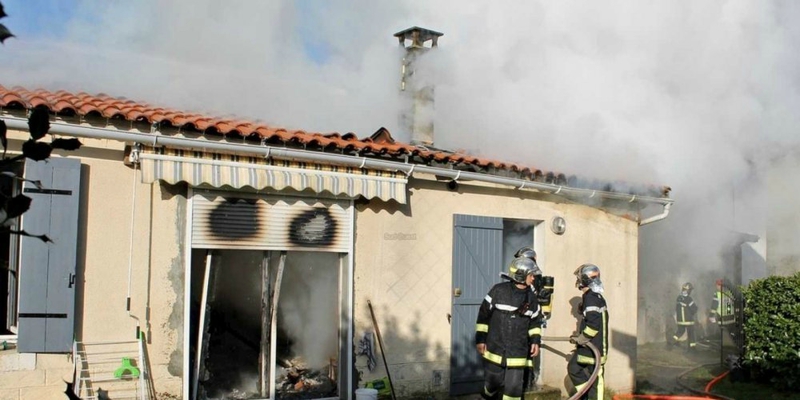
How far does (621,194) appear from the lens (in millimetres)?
11570

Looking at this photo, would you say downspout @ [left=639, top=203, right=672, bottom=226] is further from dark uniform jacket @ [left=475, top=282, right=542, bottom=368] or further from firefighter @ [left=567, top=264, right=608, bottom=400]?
dark uniform jacket @ [left=475, top=282, right=542, bottom=368]

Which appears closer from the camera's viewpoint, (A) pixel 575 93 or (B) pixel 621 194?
(A) pixel 575 93

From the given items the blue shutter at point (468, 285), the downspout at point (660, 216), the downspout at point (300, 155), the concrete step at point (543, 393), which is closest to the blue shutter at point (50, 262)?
the downspout at point (300, 155)

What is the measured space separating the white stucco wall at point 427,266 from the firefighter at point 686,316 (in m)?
7.87

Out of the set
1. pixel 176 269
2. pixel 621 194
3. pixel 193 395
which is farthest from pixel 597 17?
pixel 193 395

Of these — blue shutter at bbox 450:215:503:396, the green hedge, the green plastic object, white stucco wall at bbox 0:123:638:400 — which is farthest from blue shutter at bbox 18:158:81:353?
the green hedge

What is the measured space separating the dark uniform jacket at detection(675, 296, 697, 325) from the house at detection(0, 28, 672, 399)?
799 cm

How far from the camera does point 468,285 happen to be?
10.3 metres

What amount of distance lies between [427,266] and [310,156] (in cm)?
221

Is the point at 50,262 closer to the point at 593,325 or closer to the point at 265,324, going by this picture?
the point at 265,324

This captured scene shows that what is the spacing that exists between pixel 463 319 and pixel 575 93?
3.22 m

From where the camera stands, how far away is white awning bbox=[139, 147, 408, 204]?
305 inches

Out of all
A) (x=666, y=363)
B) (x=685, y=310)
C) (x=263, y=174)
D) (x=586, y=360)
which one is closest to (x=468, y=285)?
(x=586, y=360)

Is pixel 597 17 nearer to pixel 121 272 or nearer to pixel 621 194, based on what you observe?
pixel 621 194
